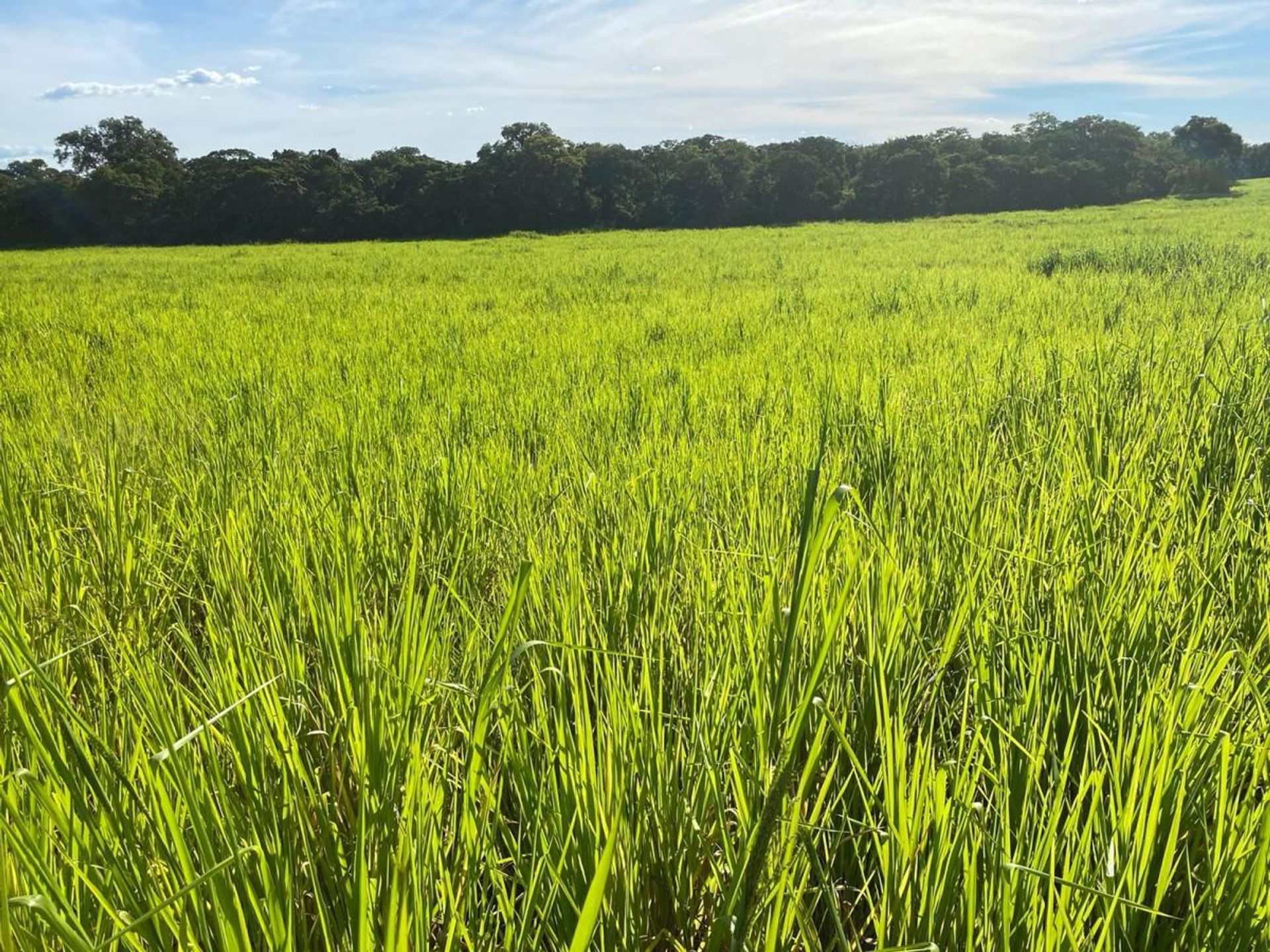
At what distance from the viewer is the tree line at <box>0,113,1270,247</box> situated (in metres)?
38.4

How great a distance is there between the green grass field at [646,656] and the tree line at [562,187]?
36609 mm

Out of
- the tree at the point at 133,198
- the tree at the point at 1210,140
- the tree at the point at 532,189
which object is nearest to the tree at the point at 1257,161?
the tree at the point at 1210,140

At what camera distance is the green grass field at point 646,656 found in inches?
29.3

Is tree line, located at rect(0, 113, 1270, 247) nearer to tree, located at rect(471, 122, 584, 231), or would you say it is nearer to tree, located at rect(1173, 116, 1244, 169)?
tree, located at rect(471, 122, 584, 231)

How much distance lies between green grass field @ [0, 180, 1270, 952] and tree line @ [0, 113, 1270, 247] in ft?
120

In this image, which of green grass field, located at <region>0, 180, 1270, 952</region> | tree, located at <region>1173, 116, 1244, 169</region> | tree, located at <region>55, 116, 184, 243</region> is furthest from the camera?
tree, located at <region>1173, 116, 1244, 169</region>

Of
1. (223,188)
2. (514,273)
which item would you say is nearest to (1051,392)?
(514,273)

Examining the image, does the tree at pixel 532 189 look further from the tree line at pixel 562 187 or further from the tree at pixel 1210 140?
the tree at pixel 1210 140

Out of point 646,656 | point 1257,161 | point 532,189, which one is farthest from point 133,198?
point 1257,161

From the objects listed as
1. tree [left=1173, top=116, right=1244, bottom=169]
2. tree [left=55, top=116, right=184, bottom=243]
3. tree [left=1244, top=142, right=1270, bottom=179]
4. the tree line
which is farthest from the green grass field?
tree [left=1244, top=142, right=1270, bottom=179]

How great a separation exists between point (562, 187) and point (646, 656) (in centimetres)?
4169

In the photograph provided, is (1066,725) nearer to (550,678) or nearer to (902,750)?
(902,750)

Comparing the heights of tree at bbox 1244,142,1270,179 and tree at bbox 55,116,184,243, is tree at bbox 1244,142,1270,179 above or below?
above

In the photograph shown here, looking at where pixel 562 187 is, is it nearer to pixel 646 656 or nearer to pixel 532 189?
pixel 532 189
